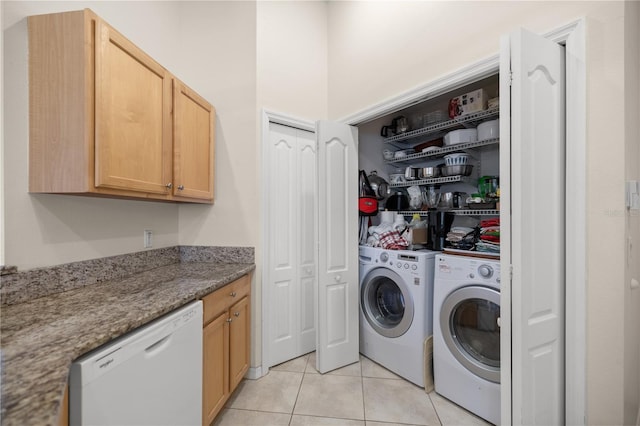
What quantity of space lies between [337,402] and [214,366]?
2.83ft

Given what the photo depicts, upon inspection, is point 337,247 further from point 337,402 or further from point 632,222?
point 632,222

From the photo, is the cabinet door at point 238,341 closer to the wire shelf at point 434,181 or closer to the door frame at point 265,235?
the door frame at point 265,235

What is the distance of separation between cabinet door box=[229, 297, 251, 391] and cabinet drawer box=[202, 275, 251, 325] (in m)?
0.06

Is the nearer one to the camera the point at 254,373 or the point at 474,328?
the point at 474,328

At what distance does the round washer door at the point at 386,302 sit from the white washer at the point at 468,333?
0.23 m

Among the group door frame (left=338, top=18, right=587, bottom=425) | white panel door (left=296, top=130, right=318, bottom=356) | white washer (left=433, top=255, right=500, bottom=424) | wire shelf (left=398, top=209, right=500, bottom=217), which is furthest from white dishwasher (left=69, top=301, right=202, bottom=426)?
wire shelf (left=398, top=209, right=500, bottom=217)

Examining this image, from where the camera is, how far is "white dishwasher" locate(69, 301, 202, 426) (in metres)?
0.78

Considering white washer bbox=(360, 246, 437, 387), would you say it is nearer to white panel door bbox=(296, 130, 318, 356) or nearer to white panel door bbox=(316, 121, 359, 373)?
white panel door bbox=(316, 121, 359, 373)

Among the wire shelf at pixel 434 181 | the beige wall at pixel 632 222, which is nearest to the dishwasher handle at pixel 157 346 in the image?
the beige wall at pixel 632 222

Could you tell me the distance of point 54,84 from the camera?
1.19 meters

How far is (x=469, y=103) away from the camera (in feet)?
6.94

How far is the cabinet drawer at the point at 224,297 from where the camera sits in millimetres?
1428

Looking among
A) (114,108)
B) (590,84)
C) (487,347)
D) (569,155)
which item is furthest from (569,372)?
(114,108)

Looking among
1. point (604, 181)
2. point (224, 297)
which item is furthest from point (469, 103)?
point (224, 297)
